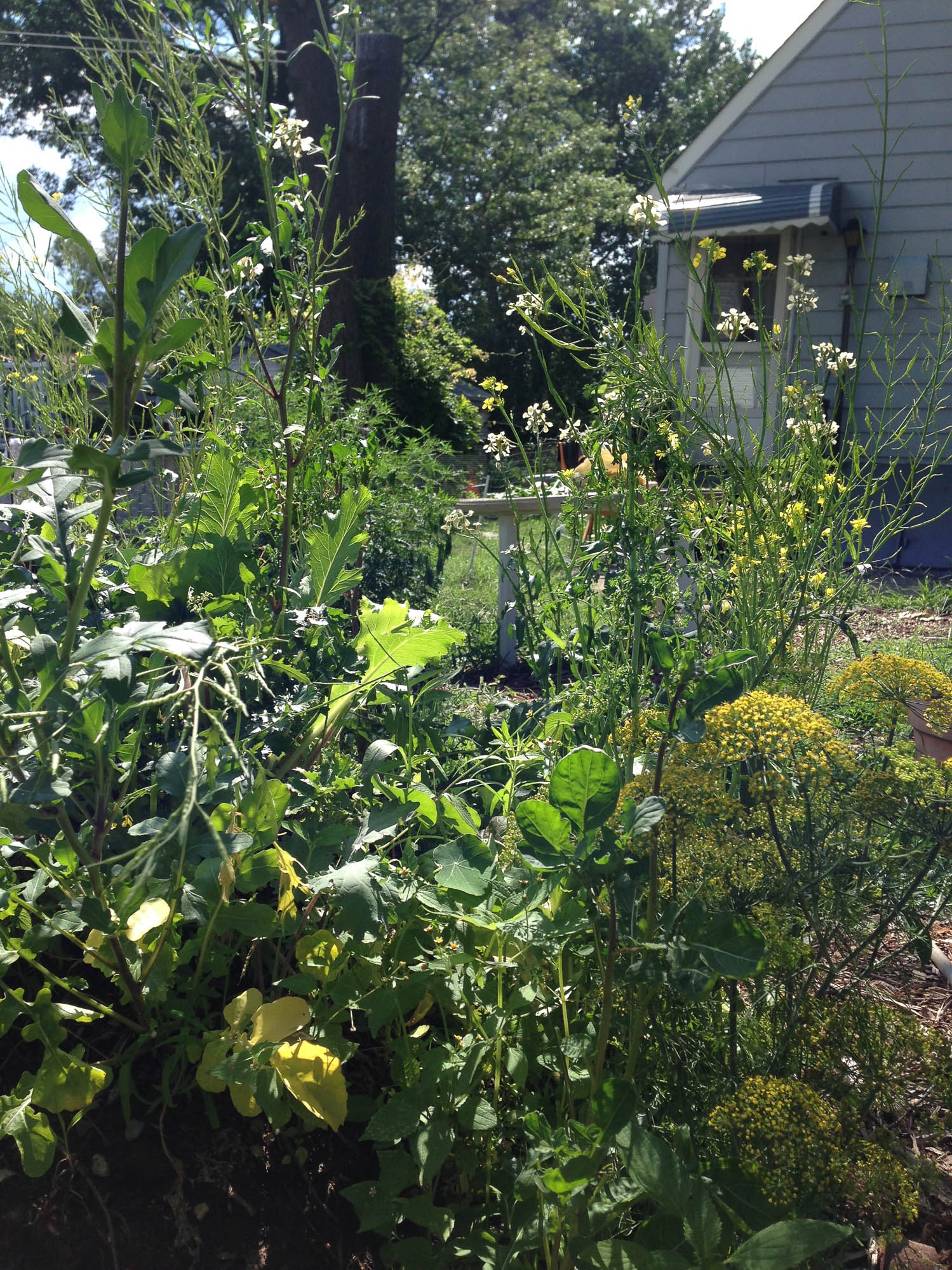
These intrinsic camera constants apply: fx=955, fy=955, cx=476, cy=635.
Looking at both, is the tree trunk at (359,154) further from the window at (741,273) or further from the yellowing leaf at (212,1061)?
the yellowing leaf at (212,1061)

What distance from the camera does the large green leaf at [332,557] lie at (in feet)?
4.90

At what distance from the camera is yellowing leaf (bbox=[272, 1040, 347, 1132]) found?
45.4 inches

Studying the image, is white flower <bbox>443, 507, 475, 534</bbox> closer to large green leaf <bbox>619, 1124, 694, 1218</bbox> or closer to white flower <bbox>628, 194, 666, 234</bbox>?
white flower <bbox>628, 194, 666, 234</bbox>

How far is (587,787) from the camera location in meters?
1.06

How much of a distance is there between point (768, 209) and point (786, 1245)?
8.49 meters

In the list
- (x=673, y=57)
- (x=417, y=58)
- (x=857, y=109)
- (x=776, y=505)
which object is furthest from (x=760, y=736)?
(x=673, y=57)

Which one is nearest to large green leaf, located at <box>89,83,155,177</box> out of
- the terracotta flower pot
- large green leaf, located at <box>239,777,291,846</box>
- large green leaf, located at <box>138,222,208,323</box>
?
large green leaf, located at <box>138,222,208,323</box>

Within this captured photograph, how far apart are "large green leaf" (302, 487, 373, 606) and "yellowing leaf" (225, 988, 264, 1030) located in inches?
22.6

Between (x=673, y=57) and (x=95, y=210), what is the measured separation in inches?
1345

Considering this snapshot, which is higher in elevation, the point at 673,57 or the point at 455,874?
the point at 673,57

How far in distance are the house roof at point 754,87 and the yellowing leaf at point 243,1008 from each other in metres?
7.92

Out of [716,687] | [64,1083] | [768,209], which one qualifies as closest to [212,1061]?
[64,1083]

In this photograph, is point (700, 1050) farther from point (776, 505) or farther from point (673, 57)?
point (673, 57)

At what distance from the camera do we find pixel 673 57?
3088cm
